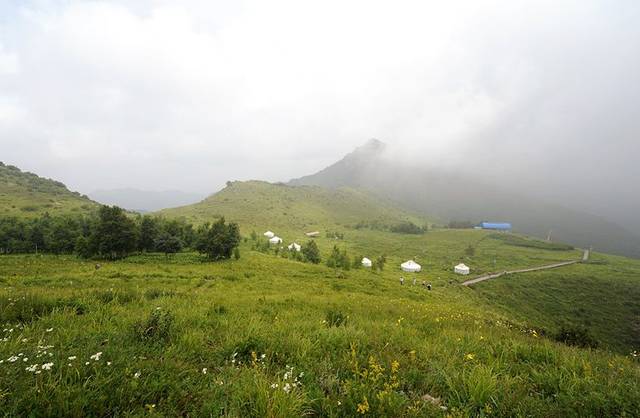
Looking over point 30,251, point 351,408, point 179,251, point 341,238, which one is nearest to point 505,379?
point 351,408

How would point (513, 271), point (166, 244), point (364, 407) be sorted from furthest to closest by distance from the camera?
point (513, 271), point (166, 244), point (364, 407)

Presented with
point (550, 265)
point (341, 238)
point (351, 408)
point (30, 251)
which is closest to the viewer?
point (351, 408)

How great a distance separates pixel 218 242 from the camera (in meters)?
45.1

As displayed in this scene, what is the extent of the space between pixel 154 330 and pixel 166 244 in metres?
45.8

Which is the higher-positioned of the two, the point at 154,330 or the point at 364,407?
the point at 364,407

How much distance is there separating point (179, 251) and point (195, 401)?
53.3 meters

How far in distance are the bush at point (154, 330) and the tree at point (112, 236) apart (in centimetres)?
4304

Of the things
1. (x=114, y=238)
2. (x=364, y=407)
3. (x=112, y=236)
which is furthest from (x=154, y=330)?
(x=114, y=238)

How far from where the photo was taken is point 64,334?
526 centimetres

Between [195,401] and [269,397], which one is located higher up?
[269,397]

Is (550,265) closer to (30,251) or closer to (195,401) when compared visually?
(195,401)

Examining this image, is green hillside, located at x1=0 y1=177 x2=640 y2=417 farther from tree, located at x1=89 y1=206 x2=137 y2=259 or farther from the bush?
tree, located at x1=89 y1=206 x2=137 y2=259

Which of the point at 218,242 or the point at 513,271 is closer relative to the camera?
the point at 218,242

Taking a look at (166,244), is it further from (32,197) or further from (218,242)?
(32,197)
